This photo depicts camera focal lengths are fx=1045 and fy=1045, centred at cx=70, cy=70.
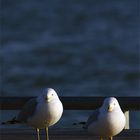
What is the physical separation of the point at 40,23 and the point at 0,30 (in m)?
3.16

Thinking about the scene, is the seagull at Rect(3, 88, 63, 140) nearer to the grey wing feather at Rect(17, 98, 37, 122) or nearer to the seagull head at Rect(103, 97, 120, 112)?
the grey wing feather at Rect(17, 98, 37, 122)

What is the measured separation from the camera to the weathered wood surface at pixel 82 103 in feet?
27.4

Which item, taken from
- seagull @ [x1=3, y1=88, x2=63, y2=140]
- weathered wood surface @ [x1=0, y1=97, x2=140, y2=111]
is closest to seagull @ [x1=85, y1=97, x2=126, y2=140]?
seagull @ [x1=3, y1=88, x2=63, y2=140]

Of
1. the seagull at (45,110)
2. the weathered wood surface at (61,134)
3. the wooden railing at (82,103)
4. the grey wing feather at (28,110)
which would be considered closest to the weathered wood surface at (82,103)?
the wooden railing at (82,103)

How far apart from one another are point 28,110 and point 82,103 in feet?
2.19

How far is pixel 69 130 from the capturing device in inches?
335

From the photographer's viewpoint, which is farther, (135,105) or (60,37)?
(60,37)

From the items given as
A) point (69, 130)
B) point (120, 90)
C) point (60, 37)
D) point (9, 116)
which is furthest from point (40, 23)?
point (69, 130)

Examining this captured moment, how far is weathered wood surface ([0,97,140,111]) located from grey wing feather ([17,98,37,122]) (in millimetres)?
387

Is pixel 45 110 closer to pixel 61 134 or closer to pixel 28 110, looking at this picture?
pixel 28 110

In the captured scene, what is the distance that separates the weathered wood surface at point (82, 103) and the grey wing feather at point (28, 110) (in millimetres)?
387

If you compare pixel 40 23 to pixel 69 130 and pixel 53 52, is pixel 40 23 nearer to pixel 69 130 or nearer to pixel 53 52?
pixel 53 52

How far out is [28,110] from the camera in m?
7.83

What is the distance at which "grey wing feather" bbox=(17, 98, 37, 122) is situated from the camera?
305 inches
